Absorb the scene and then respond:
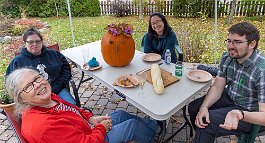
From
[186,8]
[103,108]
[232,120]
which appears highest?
[186,8]

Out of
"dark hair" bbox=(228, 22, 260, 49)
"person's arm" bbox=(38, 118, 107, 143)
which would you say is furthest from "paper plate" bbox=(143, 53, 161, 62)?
"person's arm" bbox=(38, 118, 107, 143)

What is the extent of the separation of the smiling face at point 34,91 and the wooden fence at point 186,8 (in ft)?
31.3

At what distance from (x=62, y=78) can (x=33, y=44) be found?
509 millimetres

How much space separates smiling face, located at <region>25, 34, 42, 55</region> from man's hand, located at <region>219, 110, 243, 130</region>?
6.58 feet

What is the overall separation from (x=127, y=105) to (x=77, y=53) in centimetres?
103

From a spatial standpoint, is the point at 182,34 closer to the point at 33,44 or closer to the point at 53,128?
the point at 33,44

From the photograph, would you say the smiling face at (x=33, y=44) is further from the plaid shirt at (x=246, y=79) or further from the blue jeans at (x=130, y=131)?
the plaid shirt at (x=246, y=79)

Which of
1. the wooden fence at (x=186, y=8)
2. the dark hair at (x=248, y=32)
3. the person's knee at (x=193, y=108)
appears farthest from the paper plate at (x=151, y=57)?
the wooden fence at (x=186, y=8)

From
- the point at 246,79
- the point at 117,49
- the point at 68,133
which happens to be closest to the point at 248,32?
the point at 246,79

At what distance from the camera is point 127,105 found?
3354 mm

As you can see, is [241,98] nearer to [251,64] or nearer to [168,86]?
[251,64]

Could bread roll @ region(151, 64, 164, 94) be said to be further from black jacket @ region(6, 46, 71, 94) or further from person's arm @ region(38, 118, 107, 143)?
black jacket @ region(6, 46, 71, 94)

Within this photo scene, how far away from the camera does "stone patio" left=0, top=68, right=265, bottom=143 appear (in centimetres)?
271

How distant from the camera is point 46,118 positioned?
4.81ft
